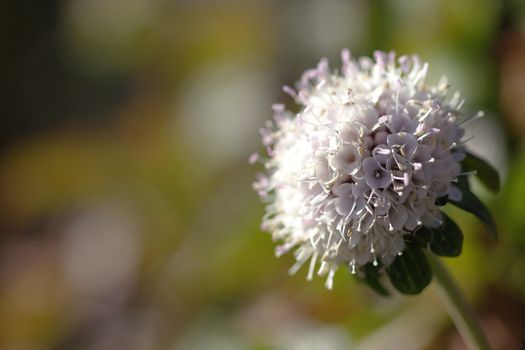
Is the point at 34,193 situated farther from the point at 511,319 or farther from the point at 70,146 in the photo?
the point at 511,319

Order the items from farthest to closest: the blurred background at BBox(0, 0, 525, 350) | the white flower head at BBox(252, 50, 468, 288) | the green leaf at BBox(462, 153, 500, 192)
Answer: the blurred background at BBox(0, 0, 525, 350)
the green leaf at BBox(462, 153, 500, 192)
the white flower head at BBox(252, 50, 468, 288)

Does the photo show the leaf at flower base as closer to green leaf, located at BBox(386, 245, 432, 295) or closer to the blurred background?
green leaf, located at BBox(386, 245, 432, 295)

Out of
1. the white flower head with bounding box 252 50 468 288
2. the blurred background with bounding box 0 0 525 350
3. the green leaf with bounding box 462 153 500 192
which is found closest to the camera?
the white flower head with bounding box 252 50 468 288

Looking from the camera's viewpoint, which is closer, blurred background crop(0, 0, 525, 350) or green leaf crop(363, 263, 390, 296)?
green leaf crop(363, 263, 390, 296)

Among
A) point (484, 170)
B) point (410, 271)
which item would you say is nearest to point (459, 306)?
point (410, 271)

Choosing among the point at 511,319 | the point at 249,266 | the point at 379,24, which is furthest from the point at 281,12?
the point at 511,319

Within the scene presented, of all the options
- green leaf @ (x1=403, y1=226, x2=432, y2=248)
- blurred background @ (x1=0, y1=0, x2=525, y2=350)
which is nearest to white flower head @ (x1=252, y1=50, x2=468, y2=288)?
green leaf @ (x1=403, y1=226, x2=432, y2=248)
